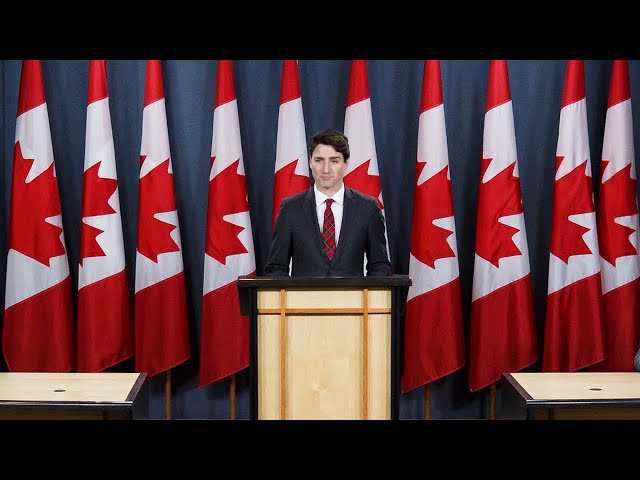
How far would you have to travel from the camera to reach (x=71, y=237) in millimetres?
4984

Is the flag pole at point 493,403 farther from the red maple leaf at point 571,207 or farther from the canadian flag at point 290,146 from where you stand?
the canadian flag at point 290,146

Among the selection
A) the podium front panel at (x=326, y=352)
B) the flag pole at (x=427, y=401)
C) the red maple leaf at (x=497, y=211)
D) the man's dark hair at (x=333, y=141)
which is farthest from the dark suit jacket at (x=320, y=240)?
the flag pole at (x=427, y=401)

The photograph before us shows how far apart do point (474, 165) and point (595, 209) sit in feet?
2.44

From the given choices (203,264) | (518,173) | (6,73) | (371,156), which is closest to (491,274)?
(518,173)

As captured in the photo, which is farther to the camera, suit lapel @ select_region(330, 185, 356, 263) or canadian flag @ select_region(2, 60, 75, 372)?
canadian flag @ select_region(2, 60, 75, 372)

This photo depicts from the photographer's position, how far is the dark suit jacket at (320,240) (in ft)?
10.8

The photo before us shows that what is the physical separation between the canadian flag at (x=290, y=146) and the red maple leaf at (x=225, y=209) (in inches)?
8.2

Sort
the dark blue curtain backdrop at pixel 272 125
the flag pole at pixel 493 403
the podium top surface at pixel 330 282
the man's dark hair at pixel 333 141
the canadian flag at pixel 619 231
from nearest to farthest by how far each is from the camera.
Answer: the podium top surface at pixel 330 282
the man's dark hair at pixel 333 141
the canadian flag at pixel 619 231
the flag pole at pixel 493 403
the dark blue curtain backdrop at pixel 272 125

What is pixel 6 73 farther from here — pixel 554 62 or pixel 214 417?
pixel 554 62

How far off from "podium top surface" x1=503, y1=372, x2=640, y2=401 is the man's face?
106 centimetres

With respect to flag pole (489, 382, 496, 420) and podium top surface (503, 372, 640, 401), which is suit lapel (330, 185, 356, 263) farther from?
flag pole (489, 382, 496, 420)

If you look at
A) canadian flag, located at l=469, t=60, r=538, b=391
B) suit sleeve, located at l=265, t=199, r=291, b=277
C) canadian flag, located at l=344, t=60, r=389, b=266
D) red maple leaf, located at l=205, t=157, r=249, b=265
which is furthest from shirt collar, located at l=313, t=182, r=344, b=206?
canadian flag, located at l=469, t=60, r=538, b=391

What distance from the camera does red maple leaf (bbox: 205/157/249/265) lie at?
183 inches

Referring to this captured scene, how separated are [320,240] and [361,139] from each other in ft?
4.94
